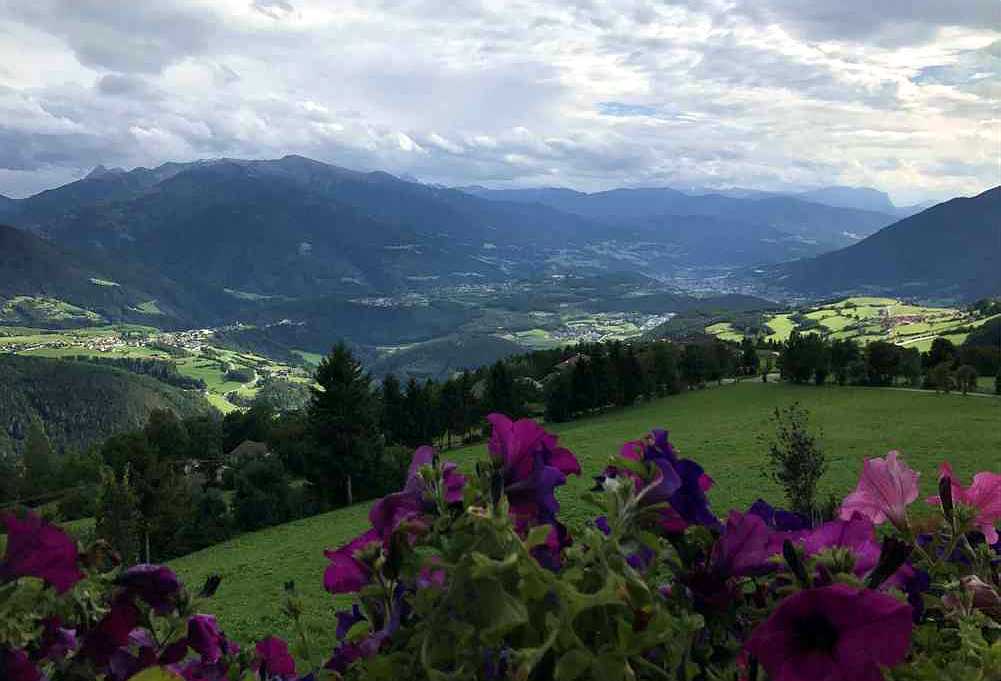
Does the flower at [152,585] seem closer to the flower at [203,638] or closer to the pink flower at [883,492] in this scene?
the flower at [203,638]

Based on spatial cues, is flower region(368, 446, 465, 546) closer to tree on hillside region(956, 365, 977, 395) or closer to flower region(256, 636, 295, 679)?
flower region(256, 636, 295, 679)

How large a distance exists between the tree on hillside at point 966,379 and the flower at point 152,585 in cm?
5543

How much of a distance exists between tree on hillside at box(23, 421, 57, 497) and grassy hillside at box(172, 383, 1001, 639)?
4714 cm

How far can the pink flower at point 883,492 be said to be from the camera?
55.5 inches

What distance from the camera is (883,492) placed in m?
1.44

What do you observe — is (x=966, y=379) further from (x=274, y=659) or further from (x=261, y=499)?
(x=274, y=659)

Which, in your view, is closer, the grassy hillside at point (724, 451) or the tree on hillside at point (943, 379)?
the grassy hillside at point (724, 451)

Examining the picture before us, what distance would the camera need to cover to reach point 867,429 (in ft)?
117

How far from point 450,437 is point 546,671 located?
58.8 metres

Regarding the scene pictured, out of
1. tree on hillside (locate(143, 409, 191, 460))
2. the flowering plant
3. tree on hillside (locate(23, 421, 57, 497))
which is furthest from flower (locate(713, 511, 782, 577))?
tree on hillside (locate(23, 421, 57, 497))

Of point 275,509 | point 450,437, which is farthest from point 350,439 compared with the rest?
point 450,437

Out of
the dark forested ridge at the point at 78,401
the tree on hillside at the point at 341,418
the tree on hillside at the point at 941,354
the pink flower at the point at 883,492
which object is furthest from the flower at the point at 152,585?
the dark forested ridge at the point at 78,401

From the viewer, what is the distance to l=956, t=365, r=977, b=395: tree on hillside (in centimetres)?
4794

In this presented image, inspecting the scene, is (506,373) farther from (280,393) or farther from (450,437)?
(280,393)
